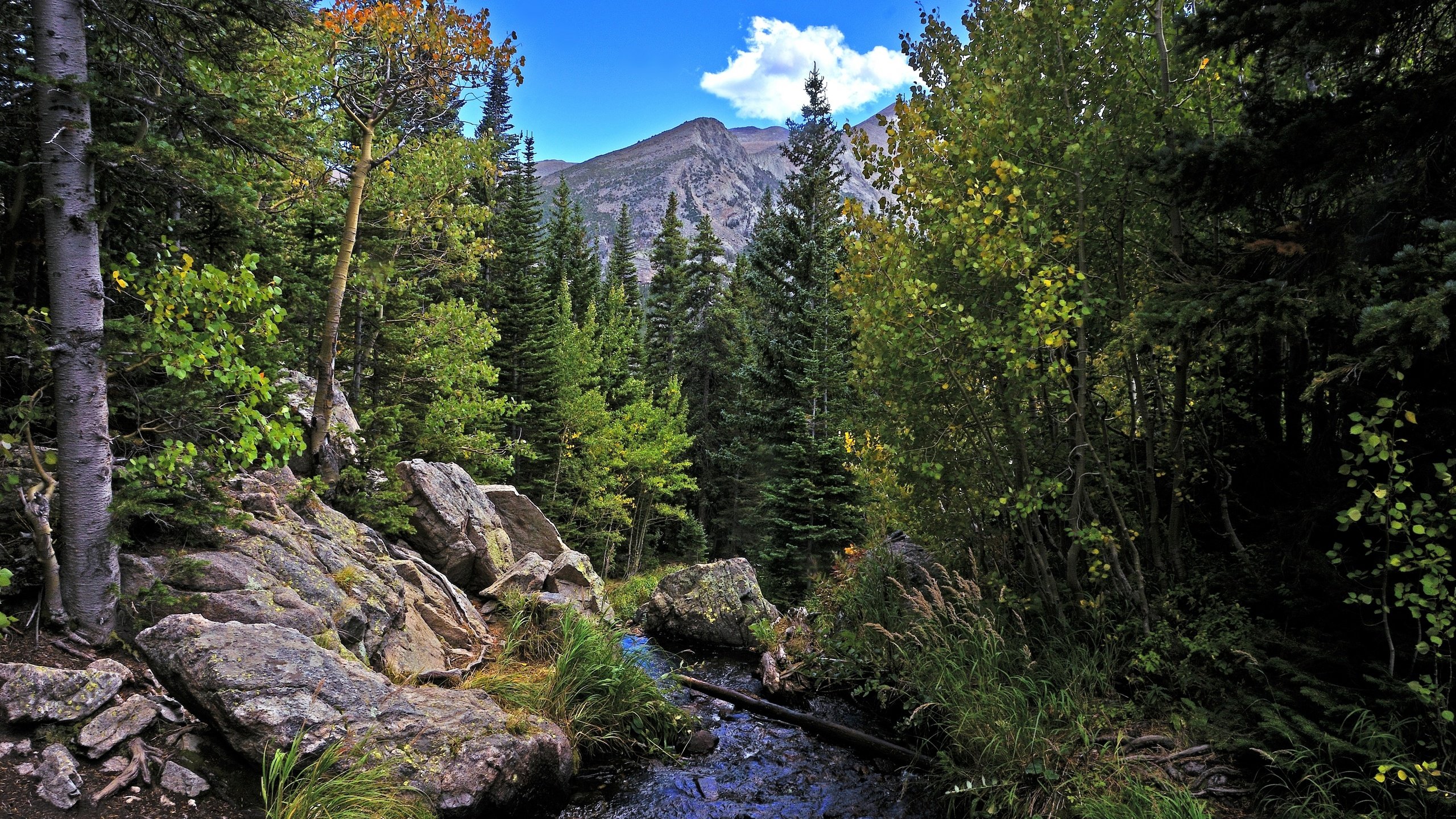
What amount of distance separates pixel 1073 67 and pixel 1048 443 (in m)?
3.52

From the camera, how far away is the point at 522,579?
10.8m

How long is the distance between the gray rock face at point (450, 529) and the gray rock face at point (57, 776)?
717 centimetres

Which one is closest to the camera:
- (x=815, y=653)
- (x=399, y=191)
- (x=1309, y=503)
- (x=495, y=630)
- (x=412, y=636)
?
(x=1309, y=503)

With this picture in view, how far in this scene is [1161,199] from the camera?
4781 mm

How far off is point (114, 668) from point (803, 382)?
581 inches

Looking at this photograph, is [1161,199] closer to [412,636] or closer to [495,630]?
[412,636]

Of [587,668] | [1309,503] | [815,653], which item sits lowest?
[815,653]

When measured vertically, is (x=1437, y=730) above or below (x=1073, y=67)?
below

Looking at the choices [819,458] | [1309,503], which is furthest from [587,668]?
[819,458]

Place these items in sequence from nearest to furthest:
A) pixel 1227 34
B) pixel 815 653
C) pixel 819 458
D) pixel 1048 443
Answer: pixel 1227 34 < pixel 1048 443 < pixel 815 653 < pixel 819 458

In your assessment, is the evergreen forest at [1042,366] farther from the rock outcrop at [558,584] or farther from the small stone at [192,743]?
the rock outcrop at [558,584]

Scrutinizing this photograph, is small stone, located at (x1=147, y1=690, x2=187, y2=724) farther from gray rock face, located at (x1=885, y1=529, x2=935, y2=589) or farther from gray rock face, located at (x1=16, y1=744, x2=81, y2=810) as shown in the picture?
gray rock face, located at (x1=885, y1=529, x2=935, y2=589)

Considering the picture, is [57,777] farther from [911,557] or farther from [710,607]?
[710,607]

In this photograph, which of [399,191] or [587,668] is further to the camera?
[399,191]
